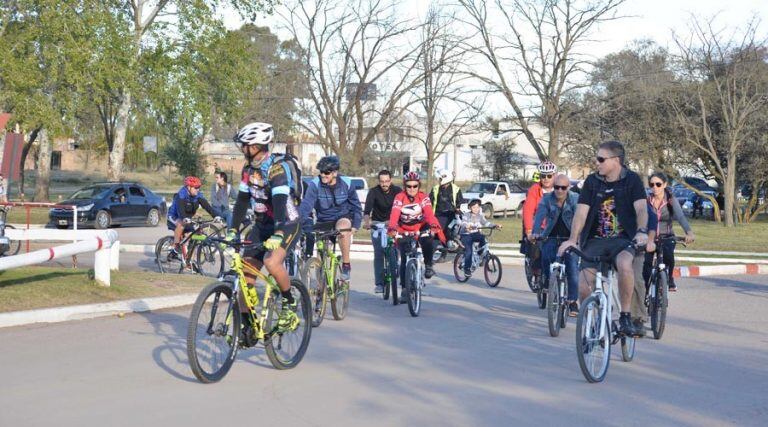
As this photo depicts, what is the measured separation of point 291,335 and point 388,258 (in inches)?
170

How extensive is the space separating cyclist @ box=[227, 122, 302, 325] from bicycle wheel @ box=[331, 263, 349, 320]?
3.12 meters

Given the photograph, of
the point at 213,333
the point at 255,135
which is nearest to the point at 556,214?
the point at 255,135

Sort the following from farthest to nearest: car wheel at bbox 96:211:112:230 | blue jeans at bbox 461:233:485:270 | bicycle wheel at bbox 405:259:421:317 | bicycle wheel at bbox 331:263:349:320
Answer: car wheel at bbox 96:211:112:230 → blue jeans at bbox 461:233:485:270 → bicycle wheel at bbox 405:259:421:317 → bicycle wheel at bbox 331:263:349:320

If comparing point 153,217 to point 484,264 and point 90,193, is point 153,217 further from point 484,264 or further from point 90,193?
point 484,264

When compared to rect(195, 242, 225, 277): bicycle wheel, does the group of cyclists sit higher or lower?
higher

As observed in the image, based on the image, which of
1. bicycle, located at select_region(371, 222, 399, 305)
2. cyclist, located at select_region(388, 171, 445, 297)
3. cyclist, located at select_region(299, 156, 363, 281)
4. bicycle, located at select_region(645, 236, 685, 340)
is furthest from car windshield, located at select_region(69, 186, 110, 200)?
bicycle, located at select_region(645, 236, 685, 340)

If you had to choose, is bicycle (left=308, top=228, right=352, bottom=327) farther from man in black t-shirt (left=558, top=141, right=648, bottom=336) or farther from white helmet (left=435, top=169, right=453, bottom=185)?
white helmet (left=435, top=169, right=453, bottom=185)

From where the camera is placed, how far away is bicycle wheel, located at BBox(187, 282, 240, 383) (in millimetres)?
7445

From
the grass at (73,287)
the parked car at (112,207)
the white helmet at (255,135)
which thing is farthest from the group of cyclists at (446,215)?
the parked car at (112,207)

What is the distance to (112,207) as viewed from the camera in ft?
104

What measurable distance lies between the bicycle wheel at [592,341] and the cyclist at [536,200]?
16.1 ft

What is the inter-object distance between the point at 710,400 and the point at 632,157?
34586 mm

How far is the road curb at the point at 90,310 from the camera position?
10.5 metres

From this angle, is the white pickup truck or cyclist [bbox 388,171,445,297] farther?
the white pickup truck
